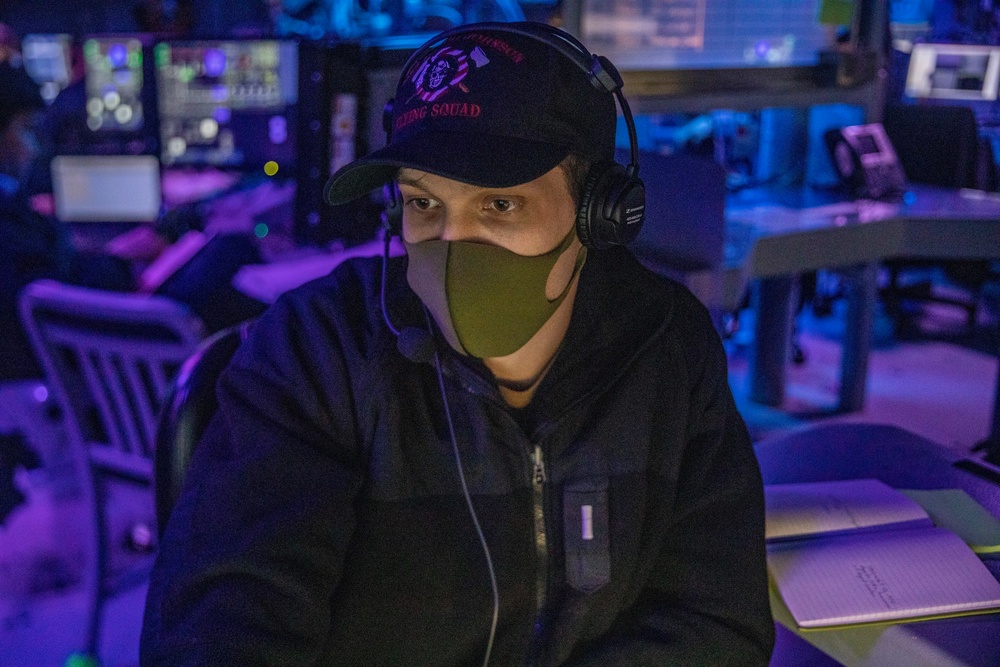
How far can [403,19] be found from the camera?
369cm

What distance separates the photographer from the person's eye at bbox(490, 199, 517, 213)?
100cm

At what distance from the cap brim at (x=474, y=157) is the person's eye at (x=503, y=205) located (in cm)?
7

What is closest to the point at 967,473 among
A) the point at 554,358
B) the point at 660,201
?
the point at 554,358

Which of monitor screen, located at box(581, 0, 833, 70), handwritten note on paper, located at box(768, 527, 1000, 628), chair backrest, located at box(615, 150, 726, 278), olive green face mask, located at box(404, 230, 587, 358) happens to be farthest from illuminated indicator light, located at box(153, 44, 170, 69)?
handwritten note on paper, located at box(768, 527, 1000, 628)

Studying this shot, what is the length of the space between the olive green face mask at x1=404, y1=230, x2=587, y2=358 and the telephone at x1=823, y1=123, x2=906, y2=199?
2732mm

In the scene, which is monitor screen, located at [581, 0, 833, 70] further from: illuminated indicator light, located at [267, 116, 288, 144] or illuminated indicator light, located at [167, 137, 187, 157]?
illuminated indicator light, located at [167, 137, 187, 157]

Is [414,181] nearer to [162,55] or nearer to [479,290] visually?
[479,290]

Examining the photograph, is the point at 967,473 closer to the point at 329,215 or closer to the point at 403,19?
the point at 329,215

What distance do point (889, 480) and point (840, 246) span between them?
1.84 m

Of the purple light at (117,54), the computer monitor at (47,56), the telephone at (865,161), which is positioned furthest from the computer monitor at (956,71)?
the computer monitor at (47,56)

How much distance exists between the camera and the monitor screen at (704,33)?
2.79 m

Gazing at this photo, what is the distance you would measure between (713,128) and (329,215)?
5.84 feet

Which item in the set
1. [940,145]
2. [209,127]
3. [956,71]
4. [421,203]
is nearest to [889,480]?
[421,203]

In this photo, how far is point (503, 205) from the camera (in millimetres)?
1003
